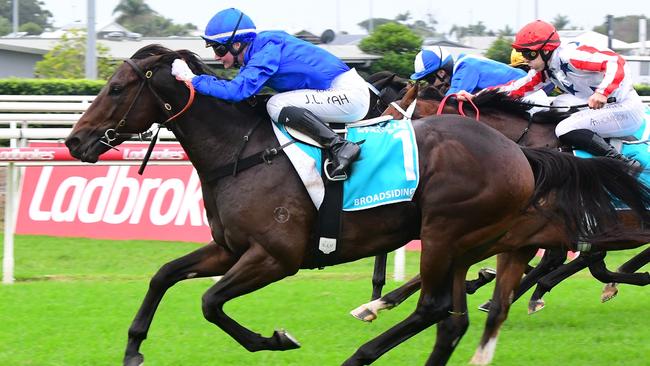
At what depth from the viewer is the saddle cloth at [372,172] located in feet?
17.2

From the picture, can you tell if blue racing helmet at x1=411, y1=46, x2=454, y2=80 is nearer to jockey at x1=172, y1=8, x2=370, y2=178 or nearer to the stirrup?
jockey at x1=172, y1=8, x2=370, y2=178

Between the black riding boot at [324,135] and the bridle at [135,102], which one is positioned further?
the bridle at [135,102]

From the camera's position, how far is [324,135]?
17.2 feet

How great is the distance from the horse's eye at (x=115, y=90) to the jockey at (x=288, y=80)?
297mm

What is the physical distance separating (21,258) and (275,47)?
15.7 ft

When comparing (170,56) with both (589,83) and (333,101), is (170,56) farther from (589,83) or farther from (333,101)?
(589,83)

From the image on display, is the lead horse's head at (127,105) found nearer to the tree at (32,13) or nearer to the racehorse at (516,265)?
the racehorse at (516,265)

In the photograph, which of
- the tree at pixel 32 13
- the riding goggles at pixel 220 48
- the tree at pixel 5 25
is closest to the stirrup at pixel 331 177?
the riding goggles at pixel 220 48

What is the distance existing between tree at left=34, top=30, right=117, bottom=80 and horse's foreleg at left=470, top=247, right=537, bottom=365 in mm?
19039

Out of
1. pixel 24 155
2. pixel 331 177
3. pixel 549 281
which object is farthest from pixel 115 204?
pixel 331 177

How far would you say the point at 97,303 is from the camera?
23.5 ft

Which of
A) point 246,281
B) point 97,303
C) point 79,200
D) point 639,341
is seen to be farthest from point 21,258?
point 639,341

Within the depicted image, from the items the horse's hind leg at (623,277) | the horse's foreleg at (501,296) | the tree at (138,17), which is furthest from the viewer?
the tree at (138,17)

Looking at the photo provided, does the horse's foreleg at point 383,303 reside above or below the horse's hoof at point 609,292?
above
